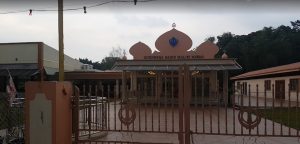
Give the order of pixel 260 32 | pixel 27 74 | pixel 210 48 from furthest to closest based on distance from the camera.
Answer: pixel 260 32
pixel 27 74
pixel 210 48

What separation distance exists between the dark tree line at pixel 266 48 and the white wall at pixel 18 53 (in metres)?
26.3

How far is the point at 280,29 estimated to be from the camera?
57.9 m

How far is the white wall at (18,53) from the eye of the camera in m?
33.3

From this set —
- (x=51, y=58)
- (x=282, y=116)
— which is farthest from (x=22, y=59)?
(x=282, y=116)

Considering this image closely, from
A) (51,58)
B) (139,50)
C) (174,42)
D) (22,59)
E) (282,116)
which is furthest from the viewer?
(51,58)

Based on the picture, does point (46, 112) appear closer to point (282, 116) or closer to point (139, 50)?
point (282, 116)

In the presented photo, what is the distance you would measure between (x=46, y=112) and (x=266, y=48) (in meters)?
49.9

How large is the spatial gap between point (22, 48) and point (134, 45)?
39.3ft

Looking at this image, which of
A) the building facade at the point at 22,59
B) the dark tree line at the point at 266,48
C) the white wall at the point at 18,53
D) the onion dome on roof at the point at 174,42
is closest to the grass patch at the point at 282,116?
the onion dome on roof at the point at 174,42

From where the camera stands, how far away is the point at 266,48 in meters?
53.4

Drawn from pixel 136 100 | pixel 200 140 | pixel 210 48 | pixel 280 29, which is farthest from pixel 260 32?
pixel 136 100

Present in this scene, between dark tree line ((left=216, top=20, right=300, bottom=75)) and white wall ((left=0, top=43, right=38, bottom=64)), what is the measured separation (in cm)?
2632

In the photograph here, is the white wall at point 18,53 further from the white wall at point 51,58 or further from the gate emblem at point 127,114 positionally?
the gate emblem at point 127,114

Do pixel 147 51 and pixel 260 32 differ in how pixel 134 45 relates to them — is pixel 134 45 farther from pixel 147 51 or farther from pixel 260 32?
pixel 260 32
